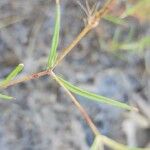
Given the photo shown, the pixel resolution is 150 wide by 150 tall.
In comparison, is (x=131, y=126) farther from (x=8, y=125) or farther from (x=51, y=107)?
(x=8, y=125)

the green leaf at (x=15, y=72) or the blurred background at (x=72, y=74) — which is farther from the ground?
the green leaf at (x=15, y=72)

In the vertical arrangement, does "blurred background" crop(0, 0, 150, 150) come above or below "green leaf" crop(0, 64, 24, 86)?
below

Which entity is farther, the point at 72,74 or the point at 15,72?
the point at 72,74

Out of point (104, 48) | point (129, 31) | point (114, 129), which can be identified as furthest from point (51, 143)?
point (129, 31)

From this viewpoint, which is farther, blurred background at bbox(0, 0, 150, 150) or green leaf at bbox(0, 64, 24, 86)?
blurred background at bbox(0, 0, 150, 150)

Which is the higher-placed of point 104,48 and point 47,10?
point 47,10

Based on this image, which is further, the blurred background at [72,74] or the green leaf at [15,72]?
the blurred background at [72,74]

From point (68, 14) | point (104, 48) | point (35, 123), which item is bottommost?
point (35, 123)

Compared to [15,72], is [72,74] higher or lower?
lower
